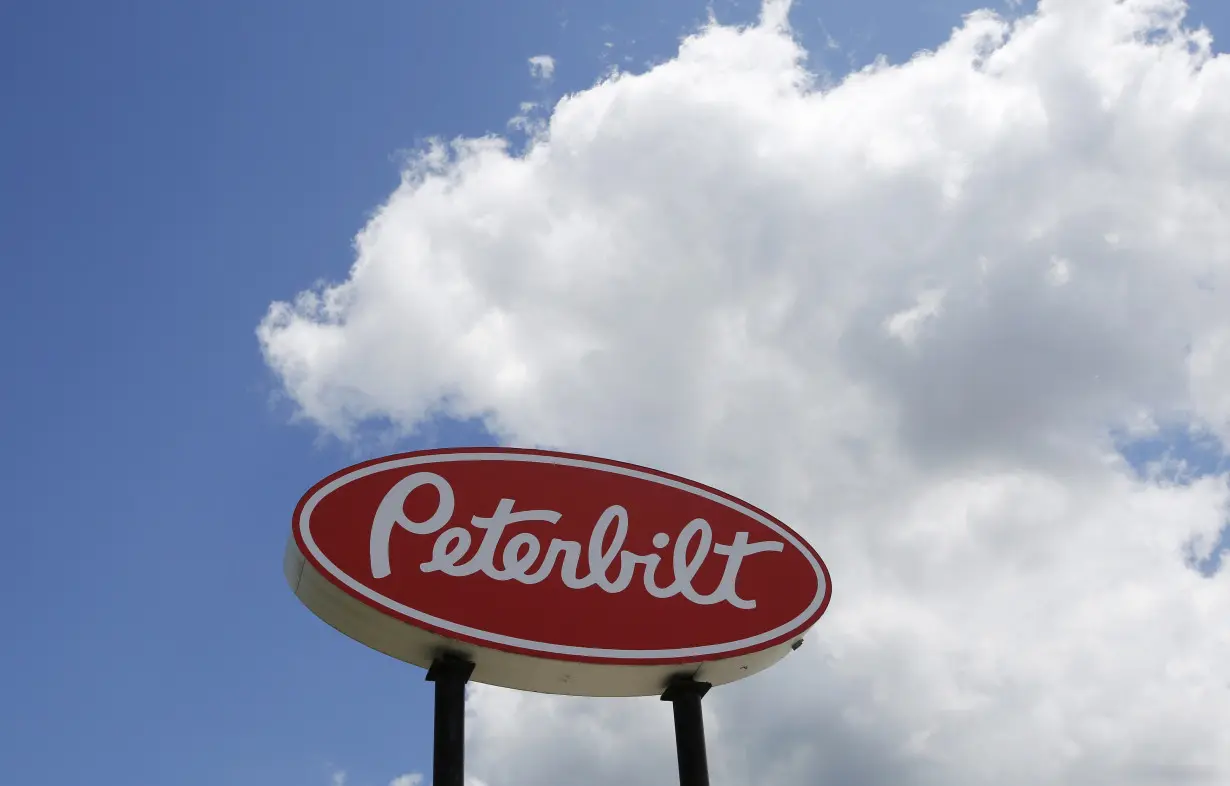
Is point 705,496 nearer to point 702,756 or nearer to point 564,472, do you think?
point 564,472

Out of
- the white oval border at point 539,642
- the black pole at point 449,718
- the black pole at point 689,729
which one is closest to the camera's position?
the black pole at point 449,718

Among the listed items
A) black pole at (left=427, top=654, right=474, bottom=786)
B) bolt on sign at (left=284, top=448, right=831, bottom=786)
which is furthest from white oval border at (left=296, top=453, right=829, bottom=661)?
black pole at (left=427, top=654, right=474, bottom=786)

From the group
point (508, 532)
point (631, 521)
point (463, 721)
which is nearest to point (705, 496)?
point (631, 521)

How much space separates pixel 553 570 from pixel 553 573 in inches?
1.2

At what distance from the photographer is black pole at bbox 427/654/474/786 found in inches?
369

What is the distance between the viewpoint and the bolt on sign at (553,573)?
9961 mm

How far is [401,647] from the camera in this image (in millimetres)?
10148

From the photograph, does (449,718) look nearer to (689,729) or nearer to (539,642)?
(539,642)

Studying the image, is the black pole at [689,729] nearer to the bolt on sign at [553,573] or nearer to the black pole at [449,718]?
the bolt on sign at [553,573]

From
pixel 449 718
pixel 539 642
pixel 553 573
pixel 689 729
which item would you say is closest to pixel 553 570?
pixel 553 573

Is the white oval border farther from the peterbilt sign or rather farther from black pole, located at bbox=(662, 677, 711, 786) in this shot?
black pole, located at bbox=(662, 677, 711, 786)

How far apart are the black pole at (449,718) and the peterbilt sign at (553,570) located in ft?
0.42

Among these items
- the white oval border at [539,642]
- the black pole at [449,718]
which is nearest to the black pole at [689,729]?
the white oval border at [539,642]

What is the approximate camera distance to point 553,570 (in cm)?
1070
